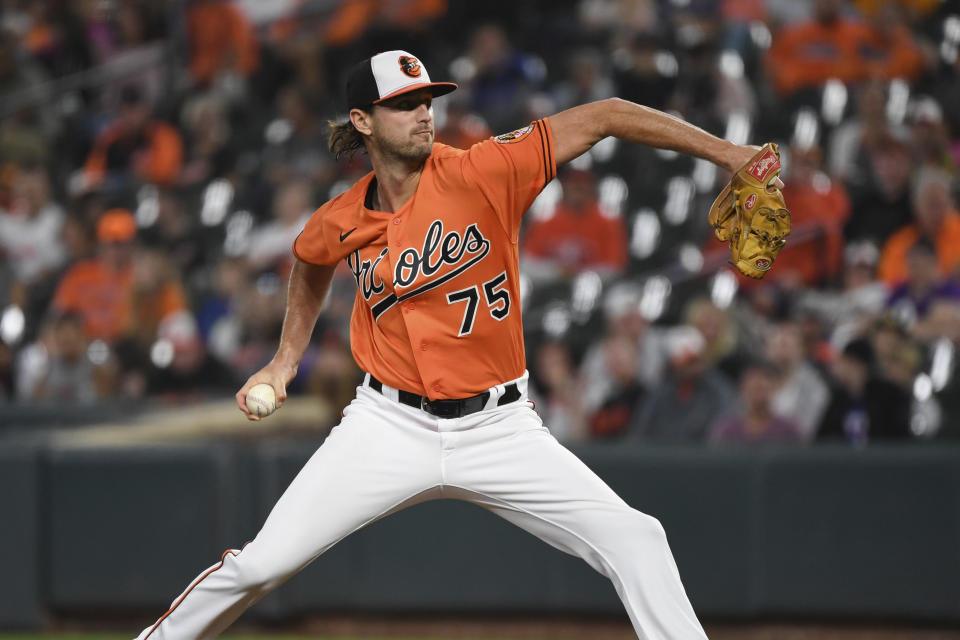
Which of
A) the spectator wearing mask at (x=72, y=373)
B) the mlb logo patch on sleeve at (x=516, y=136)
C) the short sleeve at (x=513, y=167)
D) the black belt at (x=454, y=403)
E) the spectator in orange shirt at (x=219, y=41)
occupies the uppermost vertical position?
the spectator in orange shirt at (x=219, y=41)

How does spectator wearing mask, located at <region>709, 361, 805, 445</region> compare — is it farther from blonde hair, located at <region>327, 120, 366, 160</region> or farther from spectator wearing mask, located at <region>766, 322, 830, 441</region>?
blonde hair, located at <region>327, 120, 366, 160</region>

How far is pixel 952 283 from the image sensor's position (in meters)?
7.23

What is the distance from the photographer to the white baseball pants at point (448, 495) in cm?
364

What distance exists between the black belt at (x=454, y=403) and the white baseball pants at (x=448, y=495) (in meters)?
0.02

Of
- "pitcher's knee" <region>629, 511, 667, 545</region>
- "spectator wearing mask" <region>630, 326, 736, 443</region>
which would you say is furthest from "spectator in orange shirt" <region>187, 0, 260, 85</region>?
"pitcher's knee" <region>629, 511, 667, 545</region>

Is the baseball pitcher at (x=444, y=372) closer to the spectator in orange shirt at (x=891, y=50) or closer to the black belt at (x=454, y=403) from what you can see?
the black belt at (x=454, y=403)

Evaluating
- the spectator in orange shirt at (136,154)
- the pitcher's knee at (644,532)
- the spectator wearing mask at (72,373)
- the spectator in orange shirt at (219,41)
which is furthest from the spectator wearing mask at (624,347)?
the spectator in orange shirt at (219,41)

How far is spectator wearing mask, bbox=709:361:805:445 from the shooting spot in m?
6.78

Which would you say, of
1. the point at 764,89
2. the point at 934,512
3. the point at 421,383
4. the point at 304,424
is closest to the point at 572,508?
the point at 421,383

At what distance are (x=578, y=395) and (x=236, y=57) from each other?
5921 millimetres

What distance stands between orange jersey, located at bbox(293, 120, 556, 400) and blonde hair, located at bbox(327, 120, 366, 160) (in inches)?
11.1

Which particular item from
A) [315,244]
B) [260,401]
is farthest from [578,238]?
[260,401]

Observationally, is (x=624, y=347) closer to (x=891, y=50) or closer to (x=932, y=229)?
(x=932, y=229)

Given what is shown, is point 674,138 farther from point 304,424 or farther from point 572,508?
point 304,424
